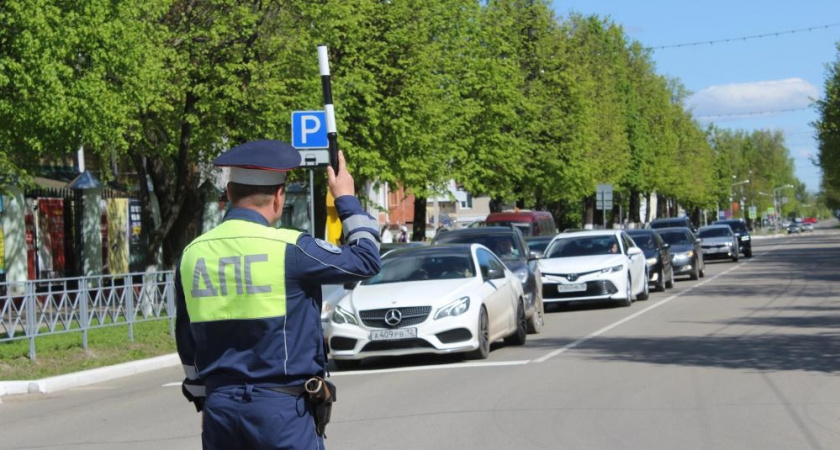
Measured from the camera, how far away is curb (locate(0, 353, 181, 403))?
585 inches

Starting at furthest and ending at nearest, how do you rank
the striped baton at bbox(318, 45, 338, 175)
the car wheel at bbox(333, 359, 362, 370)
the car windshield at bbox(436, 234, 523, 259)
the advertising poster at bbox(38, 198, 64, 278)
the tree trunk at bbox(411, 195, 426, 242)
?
1. the tree trunk at bbox(411, 195, 426, 242)
2. the advertising poster at bbox(38, 198, 64, 278)
3. the car windshield at bbox(436, 234, 523, 259)
4. the car wheel at bbox(333, 359, 362, 370)
5. the striped baton at bbox(318, 45, 338, 175)

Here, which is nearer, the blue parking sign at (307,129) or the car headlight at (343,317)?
the car headlight at (343,317)

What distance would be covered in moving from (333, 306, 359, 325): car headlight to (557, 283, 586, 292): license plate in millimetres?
10621

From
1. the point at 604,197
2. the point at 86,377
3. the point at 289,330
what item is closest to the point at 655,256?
the point at 86,377

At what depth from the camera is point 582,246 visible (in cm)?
2697

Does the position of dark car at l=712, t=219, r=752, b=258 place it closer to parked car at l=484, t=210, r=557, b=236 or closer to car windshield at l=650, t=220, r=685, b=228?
car windshield at l=650, t=220, r=685, b=228

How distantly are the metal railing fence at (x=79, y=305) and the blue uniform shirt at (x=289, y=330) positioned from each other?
473 inches

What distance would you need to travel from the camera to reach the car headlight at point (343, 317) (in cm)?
1515

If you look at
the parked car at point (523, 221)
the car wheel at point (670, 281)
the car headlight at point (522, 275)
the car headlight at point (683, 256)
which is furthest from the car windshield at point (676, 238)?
the car headlight at point (522, 275)

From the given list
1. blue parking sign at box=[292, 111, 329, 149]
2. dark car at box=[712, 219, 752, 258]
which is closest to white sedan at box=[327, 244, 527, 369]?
blue parking sign at box=[292, 111, 329, 149]

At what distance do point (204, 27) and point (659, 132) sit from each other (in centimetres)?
6417

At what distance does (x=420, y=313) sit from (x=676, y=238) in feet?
81.5

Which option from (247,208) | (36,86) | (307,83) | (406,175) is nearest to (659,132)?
(406,175)

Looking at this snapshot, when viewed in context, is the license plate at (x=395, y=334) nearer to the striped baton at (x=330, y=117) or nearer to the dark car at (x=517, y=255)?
the dark car at (x=517, y=255)
